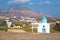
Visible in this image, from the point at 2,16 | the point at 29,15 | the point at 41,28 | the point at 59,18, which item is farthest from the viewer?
the point at 29,15

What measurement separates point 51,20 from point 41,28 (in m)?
8.41

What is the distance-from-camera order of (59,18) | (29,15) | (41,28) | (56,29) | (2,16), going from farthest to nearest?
(29,15)
(2,16)
(59,18)
(56,29)
(41,28)

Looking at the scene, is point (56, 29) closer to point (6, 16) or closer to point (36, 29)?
point (36, 29)

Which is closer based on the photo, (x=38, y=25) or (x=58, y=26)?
(x=38, y=25)

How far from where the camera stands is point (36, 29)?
2341 cm

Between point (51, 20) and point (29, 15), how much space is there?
781cm

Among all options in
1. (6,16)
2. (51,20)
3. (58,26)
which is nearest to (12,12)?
(6,16)

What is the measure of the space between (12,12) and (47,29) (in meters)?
16.8

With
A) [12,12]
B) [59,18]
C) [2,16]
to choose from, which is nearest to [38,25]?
[59,18]

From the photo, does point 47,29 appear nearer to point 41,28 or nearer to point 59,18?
point 41,28

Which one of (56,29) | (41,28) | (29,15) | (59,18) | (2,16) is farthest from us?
(29,15)

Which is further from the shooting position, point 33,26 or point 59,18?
point 59,18

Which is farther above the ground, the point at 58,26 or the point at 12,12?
the point at 12,12

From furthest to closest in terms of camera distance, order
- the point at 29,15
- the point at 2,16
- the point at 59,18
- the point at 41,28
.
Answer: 1. the point at 29,15
2. the point at 2,16
3. the point at 59,18
4. the point at 41,28
